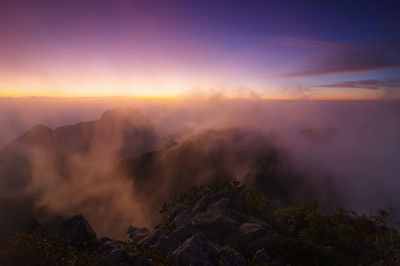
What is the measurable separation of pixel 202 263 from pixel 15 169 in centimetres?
24595

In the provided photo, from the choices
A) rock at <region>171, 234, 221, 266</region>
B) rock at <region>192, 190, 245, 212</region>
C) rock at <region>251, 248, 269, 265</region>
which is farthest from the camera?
rock at <region>192, 190, 245, 212</region>

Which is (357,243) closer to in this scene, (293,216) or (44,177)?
(293,216)

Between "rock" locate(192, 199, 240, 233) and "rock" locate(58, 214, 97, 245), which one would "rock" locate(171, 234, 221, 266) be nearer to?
"rock" locate(192, 199, 240, 233)

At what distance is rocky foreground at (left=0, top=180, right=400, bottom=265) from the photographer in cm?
1184

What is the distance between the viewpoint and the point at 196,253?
50.1 feet

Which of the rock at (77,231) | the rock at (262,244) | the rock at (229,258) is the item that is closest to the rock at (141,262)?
the rock at (229,258)

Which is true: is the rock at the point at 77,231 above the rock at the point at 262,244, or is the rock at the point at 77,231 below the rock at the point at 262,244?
below

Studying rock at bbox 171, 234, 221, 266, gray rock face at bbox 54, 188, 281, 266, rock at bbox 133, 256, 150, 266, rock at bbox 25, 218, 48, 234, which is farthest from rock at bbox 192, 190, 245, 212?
rock at bbox 25, 218, 48, 234

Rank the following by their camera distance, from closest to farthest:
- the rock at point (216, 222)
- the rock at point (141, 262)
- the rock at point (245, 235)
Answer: the rock at point (141, 262) < the rock at point (245, 235) < the rock at point (216, 222)

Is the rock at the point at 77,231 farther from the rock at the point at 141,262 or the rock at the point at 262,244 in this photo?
the rock at the point at 262,244

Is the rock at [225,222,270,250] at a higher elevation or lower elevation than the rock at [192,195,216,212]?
higher

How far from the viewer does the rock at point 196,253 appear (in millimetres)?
14898

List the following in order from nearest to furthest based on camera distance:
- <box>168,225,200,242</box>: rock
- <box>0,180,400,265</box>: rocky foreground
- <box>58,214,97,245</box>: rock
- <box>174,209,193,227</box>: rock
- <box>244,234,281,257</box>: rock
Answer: <box>0,180,400,265</box>: rocky foreground → <box>244,234,281,257</box>: rock → <box>168,225,200,242</box>: rock → <box>58,214,97,245</box>: rock → <box>174,209,193,227</box>: rock

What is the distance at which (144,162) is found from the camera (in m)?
172
